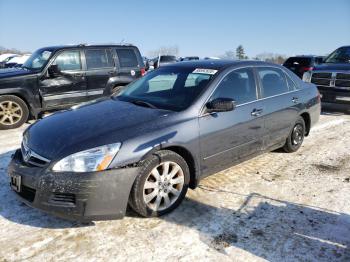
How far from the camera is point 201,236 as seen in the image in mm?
3250

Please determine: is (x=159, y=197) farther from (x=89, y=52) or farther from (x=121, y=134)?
(x=89, y=52)

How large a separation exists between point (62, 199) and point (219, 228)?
1.50 meters

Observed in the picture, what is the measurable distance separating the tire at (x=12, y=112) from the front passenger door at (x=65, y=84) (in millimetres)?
454

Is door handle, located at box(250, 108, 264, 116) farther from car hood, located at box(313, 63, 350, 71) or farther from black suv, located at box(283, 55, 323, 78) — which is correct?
black suv, located at box(283, 55, 323, 78)

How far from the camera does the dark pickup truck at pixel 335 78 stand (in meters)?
9.22

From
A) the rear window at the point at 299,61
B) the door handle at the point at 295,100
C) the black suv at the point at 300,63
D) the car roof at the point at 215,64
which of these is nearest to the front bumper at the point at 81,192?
the car roof at the point at 215,64

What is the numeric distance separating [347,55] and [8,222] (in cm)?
973

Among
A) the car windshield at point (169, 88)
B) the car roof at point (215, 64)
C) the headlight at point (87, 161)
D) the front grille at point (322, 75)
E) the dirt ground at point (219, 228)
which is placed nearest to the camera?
the dirt ground at point (219, 228)

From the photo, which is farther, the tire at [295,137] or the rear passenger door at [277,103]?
the tire at [295,137]

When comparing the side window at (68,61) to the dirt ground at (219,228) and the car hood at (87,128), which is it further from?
the car hood at (87,128)

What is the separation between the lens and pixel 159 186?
3.54 metres

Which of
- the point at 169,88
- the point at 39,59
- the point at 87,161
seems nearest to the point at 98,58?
the point at 39,59

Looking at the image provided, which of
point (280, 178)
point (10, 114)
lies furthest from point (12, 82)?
point (280, 178)

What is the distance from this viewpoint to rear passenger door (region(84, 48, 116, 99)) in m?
8.23
